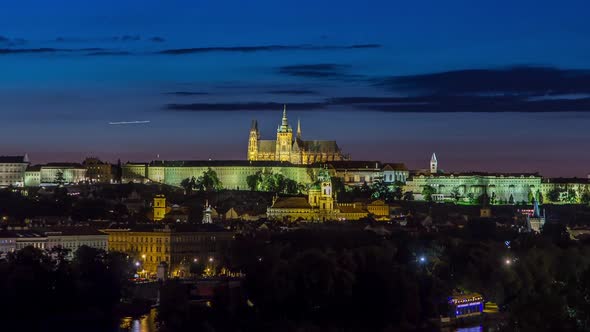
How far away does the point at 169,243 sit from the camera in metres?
66.8

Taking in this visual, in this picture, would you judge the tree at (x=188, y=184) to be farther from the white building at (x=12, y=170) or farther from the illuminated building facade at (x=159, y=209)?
the illuminated building facade at (x=159, y=209)

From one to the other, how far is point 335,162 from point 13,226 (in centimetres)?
6606

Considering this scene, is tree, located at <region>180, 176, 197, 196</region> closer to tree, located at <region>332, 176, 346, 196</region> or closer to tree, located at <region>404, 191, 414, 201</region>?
tree, located at <region>332, 176, 346, 196</region>

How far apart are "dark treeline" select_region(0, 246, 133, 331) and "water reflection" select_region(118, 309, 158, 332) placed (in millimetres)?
466

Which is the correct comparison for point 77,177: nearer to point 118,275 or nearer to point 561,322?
point 118,275

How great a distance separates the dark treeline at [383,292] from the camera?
38156 mm

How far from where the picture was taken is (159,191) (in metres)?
116

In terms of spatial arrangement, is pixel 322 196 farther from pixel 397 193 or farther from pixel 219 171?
pixel 219 171

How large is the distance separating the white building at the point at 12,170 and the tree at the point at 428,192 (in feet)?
99.3

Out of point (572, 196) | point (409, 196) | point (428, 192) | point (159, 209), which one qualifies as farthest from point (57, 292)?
point (572, 196)

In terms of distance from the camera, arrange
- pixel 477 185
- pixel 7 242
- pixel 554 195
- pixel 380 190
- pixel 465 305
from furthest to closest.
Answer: pixel 477 185 → pixel 554 195 → pixel 380 190 → pixel 7 242 → pixel 465 305

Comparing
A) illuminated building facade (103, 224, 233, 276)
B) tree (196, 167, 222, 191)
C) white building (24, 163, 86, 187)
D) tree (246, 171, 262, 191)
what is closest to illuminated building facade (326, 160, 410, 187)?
tree (246, 171, 262, 191)

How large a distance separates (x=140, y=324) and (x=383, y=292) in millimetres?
6953

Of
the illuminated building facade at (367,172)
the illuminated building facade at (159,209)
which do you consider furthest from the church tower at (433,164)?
the illuminated building facade at (159,209)
